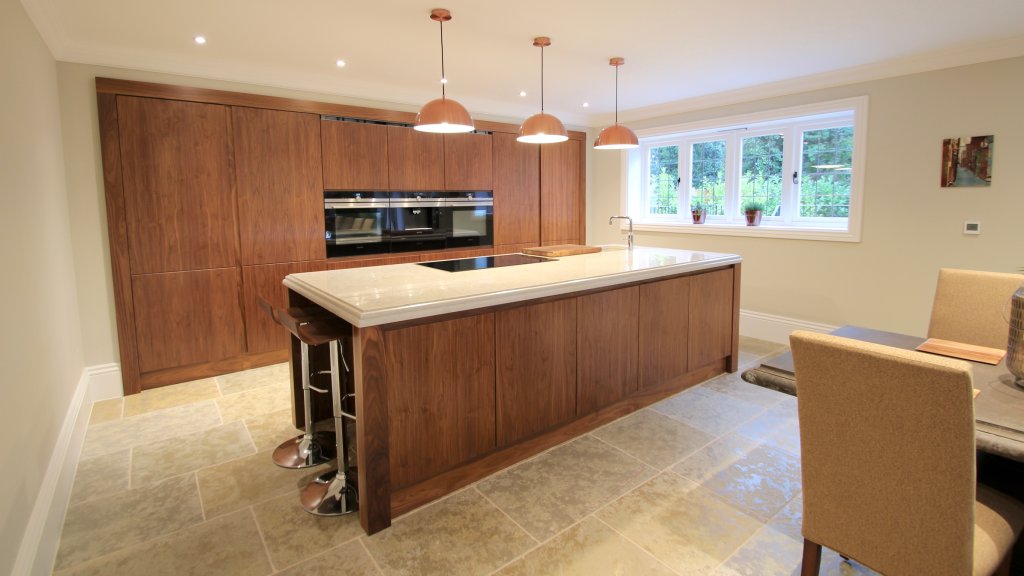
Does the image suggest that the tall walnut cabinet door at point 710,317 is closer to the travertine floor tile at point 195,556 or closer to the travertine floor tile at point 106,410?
the travertine floor tile at point 195,556

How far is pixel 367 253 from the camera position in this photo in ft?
15.3

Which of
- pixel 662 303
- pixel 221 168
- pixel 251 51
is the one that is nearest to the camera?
pixel 662 303

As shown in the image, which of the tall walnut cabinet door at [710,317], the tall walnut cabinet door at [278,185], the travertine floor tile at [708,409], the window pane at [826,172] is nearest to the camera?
the travertine floor tile at [708,409]

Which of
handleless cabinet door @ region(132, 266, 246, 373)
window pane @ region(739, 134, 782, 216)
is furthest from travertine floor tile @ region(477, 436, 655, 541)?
window pane @ region(739, 134, 782, 216)

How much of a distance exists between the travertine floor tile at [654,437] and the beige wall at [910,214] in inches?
90.8

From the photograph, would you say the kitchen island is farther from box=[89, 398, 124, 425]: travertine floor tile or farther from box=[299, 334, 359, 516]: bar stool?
box=[89, 398, 124, 425]: travertine floor tile

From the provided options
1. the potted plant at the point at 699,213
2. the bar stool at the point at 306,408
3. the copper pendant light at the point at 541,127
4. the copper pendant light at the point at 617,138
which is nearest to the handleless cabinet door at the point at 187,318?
the bar stool at the point at 306,408

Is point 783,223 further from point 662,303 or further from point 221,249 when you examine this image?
point 221,249

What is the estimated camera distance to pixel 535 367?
8.68ft

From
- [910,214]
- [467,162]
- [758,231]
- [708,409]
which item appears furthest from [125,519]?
[910,214]

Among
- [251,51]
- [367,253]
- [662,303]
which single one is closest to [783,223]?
[662,303]

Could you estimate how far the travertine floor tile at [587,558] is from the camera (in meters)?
1.89

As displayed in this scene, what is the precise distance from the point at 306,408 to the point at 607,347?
5.37ft

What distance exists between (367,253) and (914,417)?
4.15m
